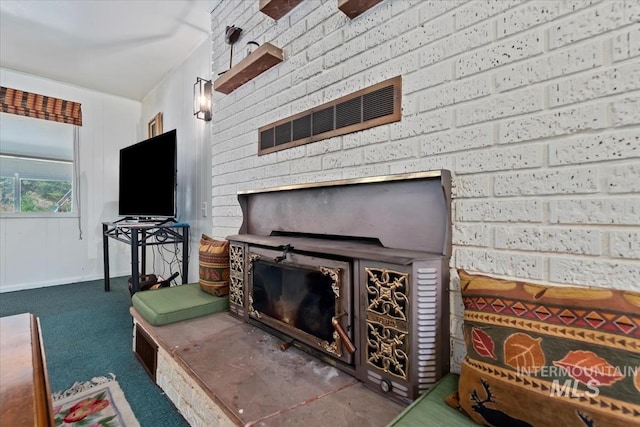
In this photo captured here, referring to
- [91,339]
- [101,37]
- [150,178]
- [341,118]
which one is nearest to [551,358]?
[341,118]

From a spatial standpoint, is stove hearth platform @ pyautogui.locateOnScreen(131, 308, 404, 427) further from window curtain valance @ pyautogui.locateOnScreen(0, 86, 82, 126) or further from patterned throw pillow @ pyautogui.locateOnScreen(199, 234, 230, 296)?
window curtain valance @ pyautogui.locateOnScreen(0, 86, 82, 126)

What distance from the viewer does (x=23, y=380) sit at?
3.12ft

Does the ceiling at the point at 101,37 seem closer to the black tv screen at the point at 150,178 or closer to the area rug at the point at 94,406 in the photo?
the black tv screen at the point at 150,178

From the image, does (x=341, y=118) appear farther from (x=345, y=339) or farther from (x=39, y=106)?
(x=39, y=106)

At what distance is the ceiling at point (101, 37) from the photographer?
265 centimetres

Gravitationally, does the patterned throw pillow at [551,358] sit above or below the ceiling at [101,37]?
below

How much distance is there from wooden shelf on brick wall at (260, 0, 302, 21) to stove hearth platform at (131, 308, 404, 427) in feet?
6.35

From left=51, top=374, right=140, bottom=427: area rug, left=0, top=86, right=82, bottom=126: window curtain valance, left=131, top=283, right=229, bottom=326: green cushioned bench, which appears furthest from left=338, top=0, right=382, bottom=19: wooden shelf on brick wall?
left=0, top=86, right=82, bottom=126: window curtain valance

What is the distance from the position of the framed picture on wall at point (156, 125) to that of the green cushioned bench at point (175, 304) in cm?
275

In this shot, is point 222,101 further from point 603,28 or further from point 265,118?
point 603,28

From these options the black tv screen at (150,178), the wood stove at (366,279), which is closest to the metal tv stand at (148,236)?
the black tv screen at (150,178)

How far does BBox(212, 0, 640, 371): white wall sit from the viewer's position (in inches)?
33.7

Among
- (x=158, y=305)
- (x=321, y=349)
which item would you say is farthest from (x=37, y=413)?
(x=158, y=305)

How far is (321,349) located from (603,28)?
58.1 inches
